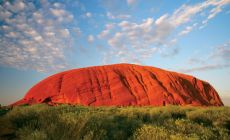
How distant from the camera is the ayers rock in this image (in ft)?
140

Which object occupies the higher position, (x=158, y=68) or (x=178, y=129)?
(x=158, y=68)

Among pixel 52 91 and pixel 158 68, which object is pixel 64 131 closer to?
pixel 52 91

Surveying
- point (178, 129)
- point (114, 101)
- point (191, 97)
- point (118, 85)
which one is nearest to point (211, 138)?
point (178, 129)

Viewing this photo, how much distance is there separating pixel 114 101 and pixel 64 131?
1390 inches

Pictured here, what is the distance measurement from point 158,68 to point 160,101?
1372 cm

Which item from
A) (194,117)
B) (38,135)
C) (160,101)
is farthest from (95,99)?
(38,135)

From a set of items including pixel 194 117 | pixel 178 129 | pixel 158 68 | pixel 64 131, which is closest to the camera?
pixel 64 131

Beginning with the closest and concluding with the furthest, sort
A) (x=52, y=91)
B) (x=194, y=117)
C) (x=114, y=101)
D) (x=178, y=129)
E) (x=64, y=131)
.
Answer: (x=64, y=131), (x=178, y=129), (x=194, y=117), (x=114, y=101), (x=52, y=91)

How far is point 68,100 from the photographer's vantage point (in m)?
42.2

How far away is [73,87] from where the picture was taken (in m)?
44.3

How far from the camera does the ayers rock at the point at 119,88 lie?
4259 cm

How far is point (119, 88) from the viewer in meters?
44.5

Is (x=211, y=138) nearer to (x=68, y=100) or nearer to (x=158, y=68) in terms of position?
(x=68, y=100)

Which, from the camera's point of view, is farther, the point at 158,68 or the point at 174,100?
the point at 158,68
